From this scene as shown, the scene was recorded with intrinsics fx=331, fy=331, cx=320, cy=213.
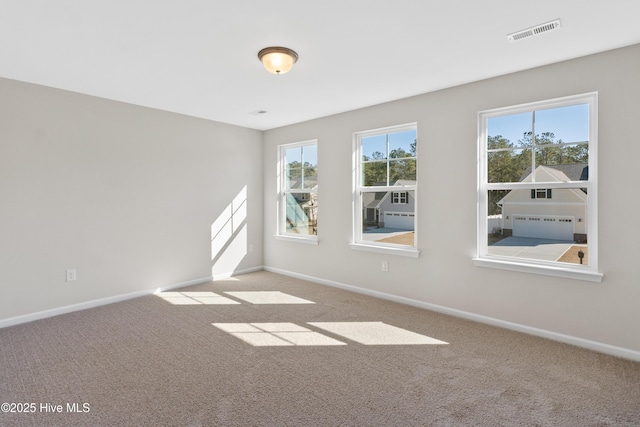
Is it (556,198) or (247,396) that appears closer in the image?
(247,396)

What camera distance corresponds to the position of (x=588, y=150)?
289 cm

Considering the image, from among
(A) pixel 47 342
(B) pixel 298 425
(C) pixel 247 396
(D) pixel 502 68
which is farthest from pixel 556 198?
(A) pixel 47 342

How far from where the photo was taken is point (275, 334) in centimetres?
316

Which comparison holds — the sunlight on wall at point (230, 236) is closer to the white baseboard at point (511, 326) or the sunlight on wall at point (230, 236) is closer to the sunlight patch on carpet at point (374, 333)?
the white baseboard at point (511, 326)

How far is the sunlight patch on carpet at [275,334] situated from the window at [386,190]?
156 centimetres

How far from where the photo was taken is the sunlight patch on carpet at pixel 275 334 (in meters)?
2.98

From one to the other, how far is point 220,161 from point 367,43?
3254 mm

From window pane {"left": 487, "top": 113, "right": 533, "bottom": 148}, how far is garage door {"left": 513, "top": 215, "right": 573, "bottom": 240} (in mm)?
740

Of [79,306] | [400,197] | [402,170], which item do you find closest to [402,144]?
[402,170]

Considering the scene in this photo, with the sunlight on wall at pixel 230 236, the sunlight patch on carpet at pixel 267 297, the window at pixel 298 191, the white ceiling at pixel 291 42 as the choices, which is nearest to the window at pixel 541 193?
the white ceiling at pixel 291 42

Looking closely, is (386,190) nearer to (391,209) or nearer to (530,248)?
(391,209)

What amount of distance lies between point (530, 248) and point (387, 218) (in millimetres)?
1641

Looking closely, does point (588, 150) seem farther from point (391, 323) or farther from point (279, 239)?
point (279, 239)

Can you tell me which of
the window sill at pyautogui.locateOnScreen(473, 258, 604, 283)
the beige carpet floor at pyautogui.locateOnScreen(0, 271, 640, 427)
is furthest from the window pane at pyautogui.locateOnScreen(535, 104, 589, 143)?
the beige carpet floor at pyautogui.locateOnScreen(0, 271, 640, 427)
